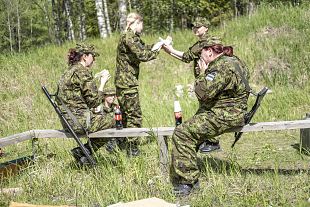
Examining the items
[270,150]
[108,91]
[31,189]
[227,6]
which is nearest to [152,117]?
[108,91]

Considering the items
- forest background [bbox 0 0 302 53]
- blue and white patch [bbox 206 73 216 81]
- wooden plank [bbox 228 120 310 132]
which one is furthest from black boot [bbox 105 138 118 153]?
forest background [bbox 0 0 302 53]

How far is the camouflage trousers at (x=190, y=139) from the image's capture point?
15.3 feet

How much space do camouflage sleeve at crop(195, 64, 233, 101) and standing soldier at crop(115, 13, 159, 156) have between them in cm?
160

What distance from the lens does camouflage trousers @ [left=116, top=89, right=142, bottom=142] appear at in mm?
6410

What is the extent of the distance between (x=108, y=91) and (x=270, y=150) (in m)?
2.81

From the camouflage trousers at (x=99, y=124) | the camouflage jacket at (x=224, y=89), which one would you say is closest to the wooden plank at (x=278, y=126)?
the camouflage jacket at (x=224, y=89)

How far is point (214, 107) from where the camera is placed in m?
4.73

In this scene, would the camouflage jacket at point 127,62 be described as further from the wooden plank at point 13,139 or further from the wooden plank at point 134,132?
the wooden plank at point 13,139

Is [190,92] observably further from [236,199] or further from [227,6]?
[227,6]

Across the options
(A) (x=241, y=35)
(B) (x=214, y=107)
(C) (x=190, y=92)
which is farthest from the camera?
(A) (x=241, y=35)

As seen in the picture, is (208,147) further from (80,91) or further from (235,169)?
(80,91)

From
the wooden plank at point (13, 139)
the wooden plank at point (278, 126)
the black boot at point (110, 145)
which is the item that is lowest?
the black boot at point (110, 145)

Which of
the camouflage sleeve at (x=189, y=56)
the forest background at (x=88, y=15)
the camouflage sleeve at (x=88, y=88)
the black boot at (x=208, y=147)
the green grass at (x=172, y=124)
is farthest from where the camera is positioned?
the forest background at (x=88, y=15)

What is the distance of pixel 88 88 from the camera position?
5.66 meters
